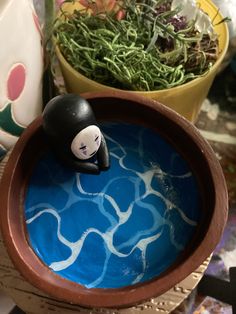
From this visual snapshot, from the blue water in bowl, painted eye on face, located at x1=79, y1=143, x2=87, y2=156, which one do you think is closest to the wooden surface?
the blue water in bowl

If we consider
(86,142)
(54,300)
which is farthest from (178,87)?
(54,300)

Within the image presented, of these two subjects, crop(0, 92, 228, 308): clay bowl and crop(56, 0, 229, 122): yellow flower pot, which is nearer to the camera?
crop(0, 92, 228, 308): clay bowl

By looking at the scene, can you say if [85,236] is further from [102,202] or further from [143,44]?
[143,44]

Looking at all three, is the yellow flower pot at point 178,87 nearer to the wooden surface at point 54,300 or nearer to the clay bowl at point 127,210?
the clay bowl at point 127,210

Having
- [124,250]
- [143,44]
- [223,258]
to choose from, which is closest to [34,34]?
[143,44]

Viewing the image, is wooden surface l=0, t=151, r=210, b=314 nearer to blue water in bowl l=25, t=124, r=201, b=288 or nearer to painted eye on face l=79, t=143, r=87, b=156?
blue water in bowl l=25, t=124, r=201, b=288

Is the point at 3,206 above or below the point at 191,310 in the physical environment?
above

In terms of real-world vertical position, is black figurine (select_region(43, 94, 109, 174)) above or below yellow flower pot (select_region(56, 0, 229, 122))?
above
